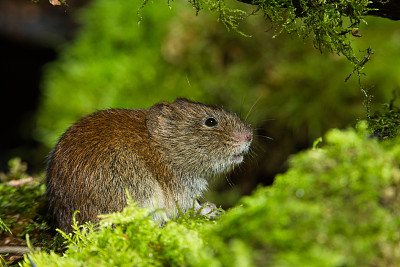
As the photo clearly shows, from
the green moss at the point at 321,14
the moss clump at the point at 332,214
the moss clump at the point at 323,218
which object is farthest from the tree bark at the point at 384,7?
the moss clump at the point at 332,214

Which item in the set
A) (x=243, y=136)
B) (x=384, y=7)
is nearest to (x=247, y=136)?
(x=243, y=136)

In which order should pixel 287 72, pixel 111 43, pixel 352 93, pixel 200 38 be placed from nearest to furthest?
1. pixel 352 93
2. pixel 287 72
3. pixel 200 38
4. pixel 111 43

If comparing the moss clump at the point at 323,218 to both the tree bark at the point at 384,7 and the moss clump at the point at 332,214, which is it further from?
the tree bark at the point at 384,7

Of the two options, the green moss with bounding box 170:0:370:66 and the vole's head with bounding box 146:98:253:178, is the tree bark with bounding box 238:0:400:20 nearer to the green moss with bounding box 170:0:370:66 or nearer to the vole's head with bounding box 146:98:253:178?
the green moss with bounding box 170:0:370:66

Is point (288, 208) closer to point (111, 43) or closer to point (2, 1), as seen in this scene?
point (111, 43)

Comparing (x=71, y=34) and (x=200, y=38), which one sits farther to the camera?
(x=71, y=34)

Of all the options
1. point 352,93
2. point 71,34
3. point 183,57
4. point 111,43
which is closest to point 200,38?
point 183,57

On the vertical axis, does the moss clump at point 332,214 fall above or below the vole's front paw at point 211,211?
above
